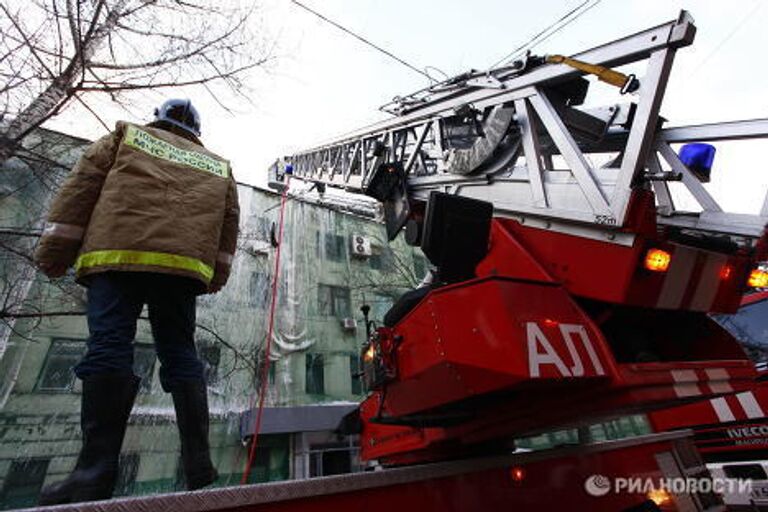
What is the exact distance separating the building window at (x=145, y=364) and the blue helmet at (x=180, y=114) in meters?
9.29

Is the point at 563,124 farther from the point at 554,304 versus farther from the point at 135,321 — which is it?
the point at 135,321

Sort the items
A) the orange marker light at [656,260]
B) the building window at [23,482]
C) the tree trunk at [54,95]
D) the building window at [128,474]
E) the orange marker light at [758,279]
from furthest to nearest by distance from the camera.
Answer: the building window at [128,474] < the building window at [23,482] < the tree trunk at [54,95] < the orange marker light at [758,279] < the orange marker light at [656,260]

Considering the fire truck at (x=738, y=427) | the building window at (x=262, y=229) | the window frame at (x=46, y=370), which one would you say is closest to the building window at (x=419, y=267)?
the building window at (x=262, y=229)

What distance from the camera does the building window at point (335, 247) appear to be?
1453 cm

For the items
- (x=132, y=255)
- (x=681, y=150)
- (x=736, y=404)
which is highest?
(x=681, y=150)

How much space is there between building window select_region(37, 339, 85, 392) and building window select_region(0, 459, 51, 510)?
1497 millimetres

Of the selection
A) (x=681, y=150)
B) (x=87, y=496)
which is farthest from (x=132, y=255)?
(x=681, y=150)

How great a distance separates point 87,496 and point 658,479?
378 cm

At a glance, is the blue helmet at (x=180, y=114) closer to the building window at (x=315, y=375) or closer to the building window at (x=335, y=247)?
the building window at (x=315, y=375)

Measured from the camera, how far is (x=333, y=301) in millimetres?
13906

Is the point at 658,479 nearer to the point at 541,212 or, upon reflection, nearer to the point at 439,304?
the point at 541,212

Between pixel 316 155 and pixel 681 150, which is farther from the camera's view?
pixel 316 155

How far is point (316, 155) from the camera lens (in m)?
7.15

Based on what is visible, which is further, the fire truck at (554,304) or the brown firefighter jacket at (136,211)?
the brown firefighter jacket at (136,211)
